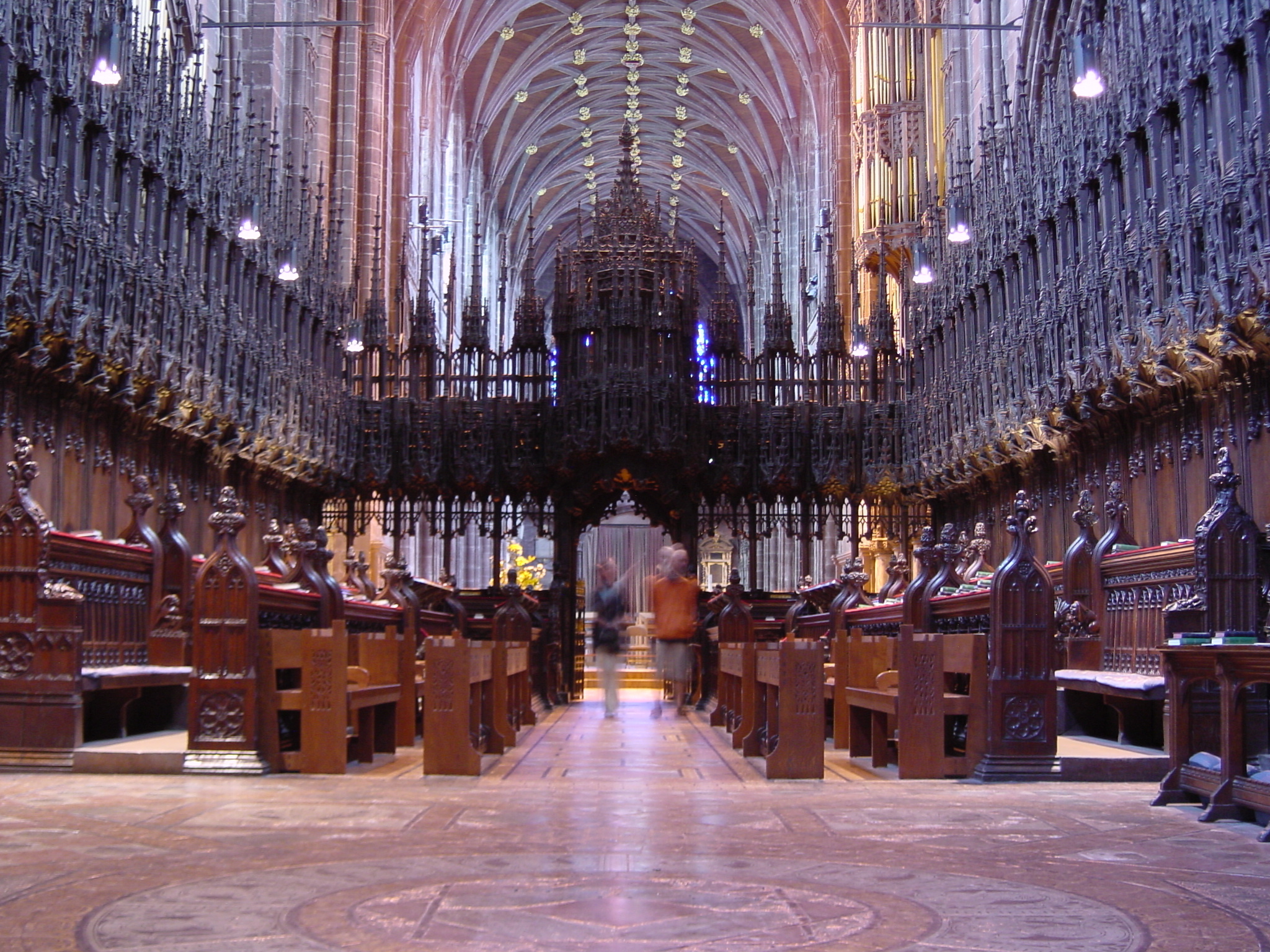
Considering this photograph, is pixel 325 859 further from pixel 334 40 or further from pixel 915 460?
pixel 334 40

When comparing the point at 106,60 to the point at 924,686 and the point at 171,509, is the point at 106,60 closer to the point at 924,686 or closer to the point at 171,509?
the point at 171,509

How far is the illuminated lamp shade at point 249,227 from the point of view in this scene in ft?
48.0

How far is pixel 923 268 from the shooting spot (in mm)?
18359

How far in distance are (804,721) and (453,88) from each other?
33.9 metres

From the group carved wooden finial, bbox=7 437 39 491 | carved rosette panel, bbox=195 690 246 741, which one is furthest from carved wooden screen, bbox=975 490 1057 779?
carved wooden finial, bbox=7 437 39 491

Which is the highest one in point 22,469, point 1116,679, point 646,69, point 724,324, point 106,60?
point 646,69

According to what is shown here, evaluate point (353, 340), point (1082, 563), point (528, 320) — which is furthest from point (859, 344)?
point (1082, 563)

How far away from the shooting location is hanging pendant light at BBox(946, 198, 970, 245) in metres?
16.1

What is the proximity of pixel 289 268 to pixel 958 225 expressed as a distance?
27.1 feet

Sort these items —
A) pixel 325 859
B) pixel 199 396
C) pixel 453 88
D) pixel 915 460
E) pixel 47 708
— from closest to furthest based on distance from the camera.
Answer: pixel 325 859 < pixel 47 708 < pixel 199 396 < pixel 915 460 < pixel 453 88

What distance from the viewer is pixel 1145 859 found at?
15.7ft

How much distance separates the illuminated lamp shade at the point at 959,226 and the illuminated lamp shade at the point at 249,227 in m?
8.11

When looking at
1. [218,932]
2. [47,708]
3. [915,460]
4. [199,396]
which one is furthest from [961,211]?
[218,932]

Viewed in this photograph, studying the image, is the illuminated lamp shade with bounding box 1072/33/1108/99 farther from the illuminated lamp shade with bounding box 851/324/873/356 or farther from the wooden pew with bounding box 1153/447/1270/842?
the illuminated lamp shade with bounding box 851/324/873/356
